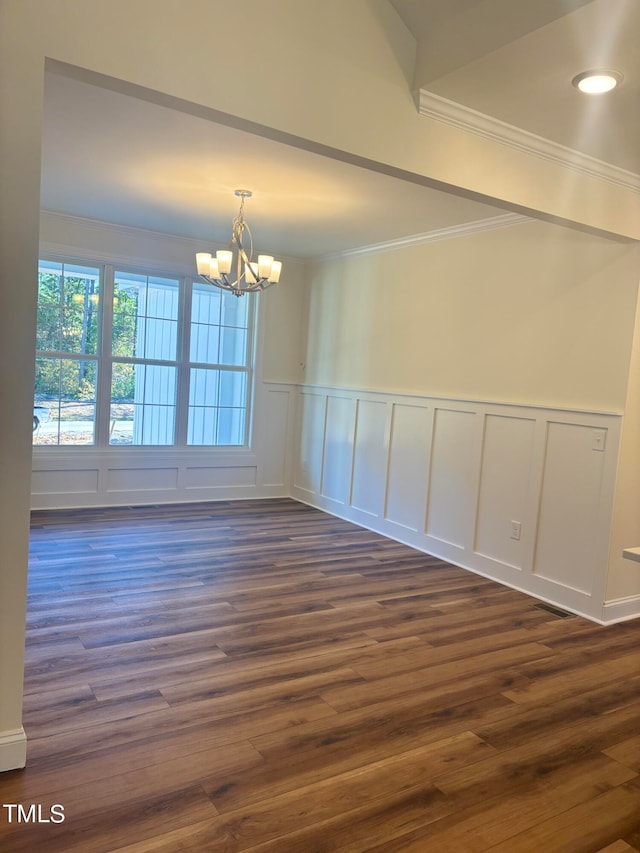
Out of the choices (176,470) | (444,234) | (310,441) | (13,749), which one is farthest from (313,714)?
(310,441)

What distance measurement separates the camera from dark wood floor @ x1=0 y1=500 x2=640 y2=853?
6.09ft

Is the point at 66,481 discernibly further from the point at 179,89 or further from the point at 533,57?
the point at 533,57

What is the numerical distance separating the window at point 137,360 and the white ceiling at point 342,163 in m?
0.65

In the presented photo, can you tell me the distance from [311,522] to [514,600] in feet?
7.29

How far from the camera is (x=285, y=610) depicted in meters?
3.51

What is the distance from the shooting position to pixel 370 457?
5.61m

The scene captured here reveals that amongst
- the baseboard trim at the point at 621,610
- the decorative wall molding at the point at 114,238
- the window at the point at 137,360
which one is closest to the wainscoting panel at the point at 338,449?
the window at the point at 137,360

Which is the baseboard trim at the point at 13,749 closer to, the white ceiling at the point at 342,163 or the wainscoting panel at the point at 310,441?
the white ceiling at the point at 342,163

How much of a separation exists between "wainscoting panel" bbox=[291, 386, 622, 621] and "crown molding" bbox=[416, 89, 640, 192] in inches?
52.8

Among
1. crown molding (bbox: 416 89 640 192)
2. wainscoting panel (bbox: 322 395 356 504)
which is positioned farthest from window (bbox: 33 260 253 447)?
crown molding (bbox: 416 89 640 192)

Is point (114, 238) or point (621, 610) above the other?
point (114, 238)

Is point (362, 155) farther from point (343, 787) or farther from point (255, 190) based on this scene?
point (343, 787)

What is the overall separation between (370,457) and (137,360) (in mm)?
2431

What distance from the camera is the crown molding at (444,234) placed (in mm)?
4266
